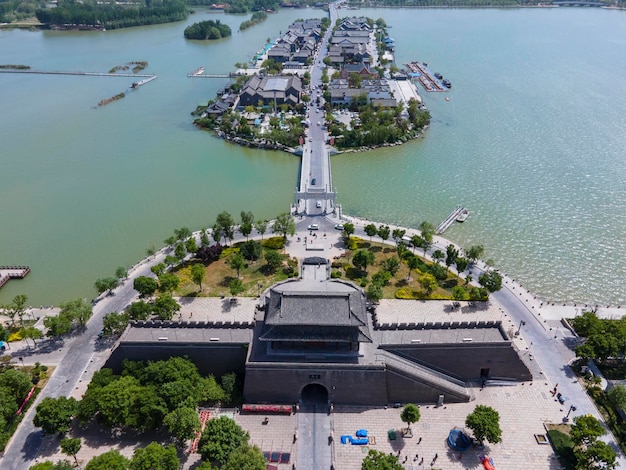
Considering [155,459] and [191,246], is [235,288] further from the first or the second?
[155,459]

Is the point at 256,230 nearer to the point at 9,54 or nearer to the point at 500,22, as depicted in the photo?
the point at 9,54

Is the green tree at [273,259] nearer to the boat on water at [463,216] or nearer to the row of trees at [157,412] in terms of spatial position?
the row of trees at [157,412]

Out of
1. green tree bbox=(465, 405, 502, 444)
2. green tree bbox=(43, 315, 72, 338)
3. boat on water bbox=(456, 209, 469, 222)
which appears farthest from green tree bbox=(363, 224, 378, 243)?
green tree bbox=(43, 315, 72, 338)

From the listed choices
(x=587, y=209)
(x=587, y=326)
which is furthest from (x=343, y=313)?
(x=587, y=209)

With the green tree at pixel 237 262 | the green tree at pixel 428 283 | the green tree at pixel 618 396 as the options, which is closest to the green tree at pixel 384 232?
the green tree at pixel 428 283

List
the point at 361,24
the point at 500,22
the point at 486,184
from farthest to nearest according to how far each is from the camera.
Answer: the point at 500,22 → the point at 361,24 → the point at 486,184

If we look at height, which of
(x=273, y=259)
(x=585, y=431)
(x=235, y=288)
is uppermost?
(x=585, y=431)

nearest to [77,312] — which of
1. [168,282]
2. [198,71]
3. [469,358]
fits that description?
[168,282]

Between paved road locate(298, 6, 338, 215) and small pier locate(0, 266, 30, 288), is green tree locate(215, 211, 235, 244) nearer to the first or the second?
paved road locate(298, 6, 338, 215)
